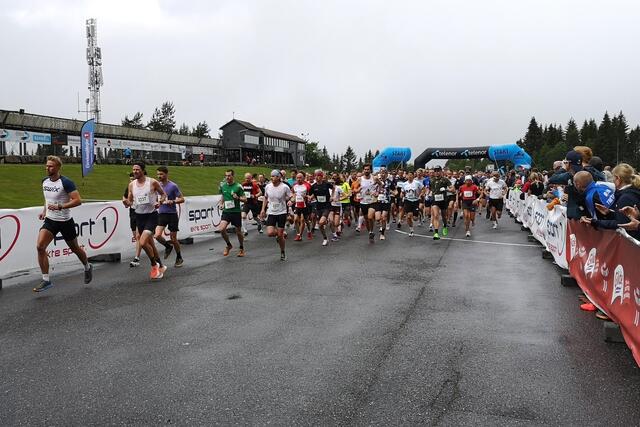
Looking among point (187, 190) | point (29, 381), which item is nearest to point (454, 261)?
point (29, 381)

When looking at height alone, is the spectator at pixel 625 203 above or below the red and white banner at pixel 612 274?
above

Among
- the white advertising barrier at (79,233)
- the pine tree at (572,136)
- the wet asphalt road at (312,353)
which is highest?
the pine tree at (572,136)

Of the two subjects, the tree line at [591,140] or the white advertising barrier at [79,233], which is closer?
the white advertising barrier at [79,233]

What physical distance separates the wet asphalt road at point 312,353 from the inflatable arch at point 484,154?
2890 centimetres

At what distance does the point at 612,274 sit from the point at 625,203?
2.64ft

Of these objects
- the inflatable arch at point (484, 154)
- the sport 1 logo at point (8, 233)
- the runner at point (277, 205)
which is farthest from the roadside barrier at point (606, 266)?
the inflatable arch at point (484, 154)

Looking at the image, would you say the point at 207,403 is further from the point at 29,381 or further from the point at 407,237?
the point at 407,237

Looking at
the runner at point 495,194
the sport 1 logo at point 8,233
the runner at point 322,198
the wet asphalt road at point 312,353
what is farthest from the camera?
the runner at point 495,194

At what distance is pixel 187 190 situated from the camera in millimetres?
39062

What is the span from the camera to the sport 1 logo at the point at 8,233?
8.11m

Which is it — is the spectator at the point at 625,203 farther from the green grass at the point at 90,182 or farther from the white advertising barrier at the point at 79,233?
the green grass at the point at 90,182

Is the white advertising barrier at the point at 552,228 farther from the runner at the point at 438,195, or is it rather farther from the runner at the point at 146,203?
the runner at the point at 146,203

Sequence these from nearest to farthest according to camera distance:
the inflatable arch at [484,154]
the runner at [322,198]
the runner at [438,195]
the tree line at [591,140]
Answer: the runner at [322,198], the runner at [438,195], the inflatable arch at [484,154], the tree line at [591,140]

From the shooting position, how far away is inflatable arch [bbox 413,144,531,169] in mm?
35250
